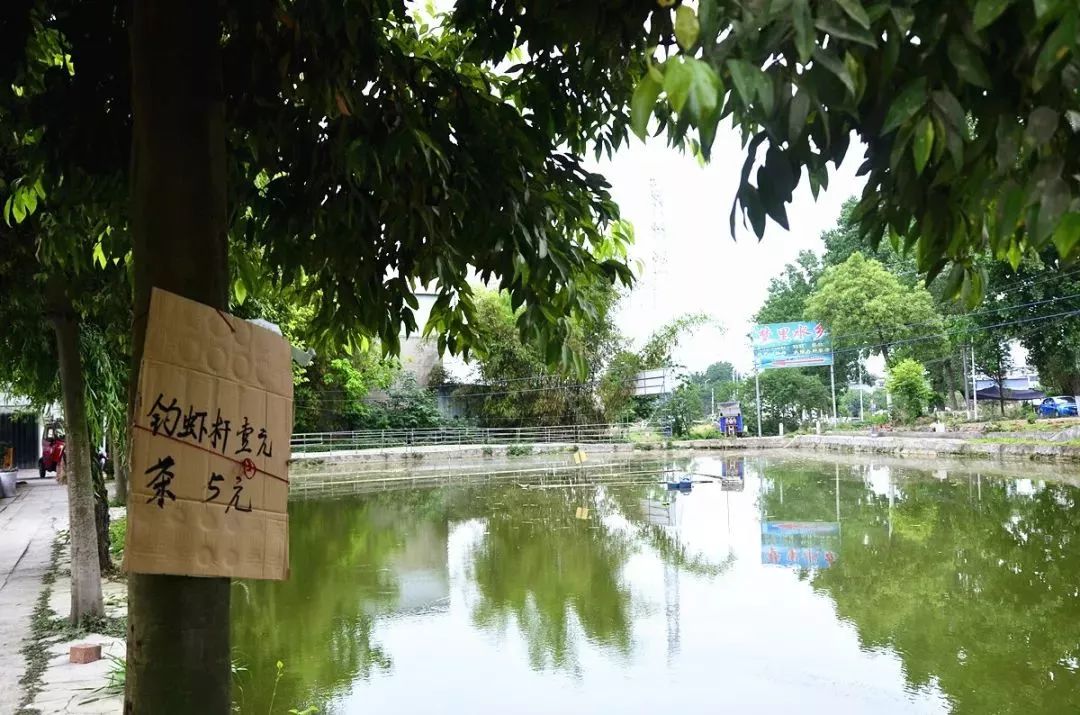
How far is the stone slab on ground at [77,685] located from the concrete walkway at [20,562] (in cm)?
13

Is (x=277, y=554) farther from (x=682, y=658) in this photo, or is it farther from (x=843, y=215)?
(x=843, y=215)

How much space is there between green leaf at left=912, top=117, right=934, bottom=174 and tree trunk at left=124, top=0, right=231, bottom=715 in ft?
4.78

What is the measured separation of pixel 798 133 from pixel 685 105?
0.17 m

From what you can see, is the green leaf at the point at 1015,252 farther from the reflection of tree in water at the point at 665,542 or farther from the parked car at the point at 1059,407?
the parked car at the point at 1059,407

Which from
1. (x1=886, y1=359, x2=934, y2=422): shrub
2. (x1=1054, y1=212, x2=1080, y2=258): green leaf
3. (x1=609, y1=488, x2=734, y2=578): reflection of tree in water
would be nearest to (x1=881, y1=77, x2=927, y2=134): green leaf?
(x1=1054, y1=212, x2=1080, y2=258): green leaf

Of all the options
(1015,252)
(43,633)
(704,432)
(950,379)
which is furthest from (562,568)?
(950,379)

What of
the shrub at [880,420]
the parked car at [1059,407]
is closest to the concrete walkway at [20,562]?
the shrub at [880,420]

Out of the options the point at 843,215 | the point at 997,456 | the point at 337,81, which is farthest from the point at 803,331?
the point at 337,81

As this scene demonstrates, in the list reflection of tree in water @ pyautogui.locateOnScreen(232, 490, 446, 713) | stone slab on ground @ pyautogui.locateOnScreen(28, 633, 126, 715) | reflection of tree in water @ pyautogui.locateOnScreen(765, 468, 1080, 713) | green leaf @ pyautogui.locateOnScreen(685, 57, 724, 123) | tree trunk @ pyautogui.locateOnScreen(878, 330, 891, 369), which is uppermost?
tree trunk @ pyautogui.locateOnScreen(878, 330, 891, 369)

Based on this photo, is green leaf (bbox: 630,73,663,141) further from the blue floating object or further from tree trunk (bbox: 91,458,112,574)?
the blue floating object

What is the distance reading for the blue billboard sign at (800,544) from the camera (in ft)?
28.1

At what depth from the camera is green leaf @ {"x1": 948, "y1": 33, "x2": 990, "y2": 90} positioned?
1020 millimetres

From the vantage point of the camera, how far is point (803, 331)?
31016mm

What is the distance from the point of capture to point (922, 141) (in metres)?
1.02
